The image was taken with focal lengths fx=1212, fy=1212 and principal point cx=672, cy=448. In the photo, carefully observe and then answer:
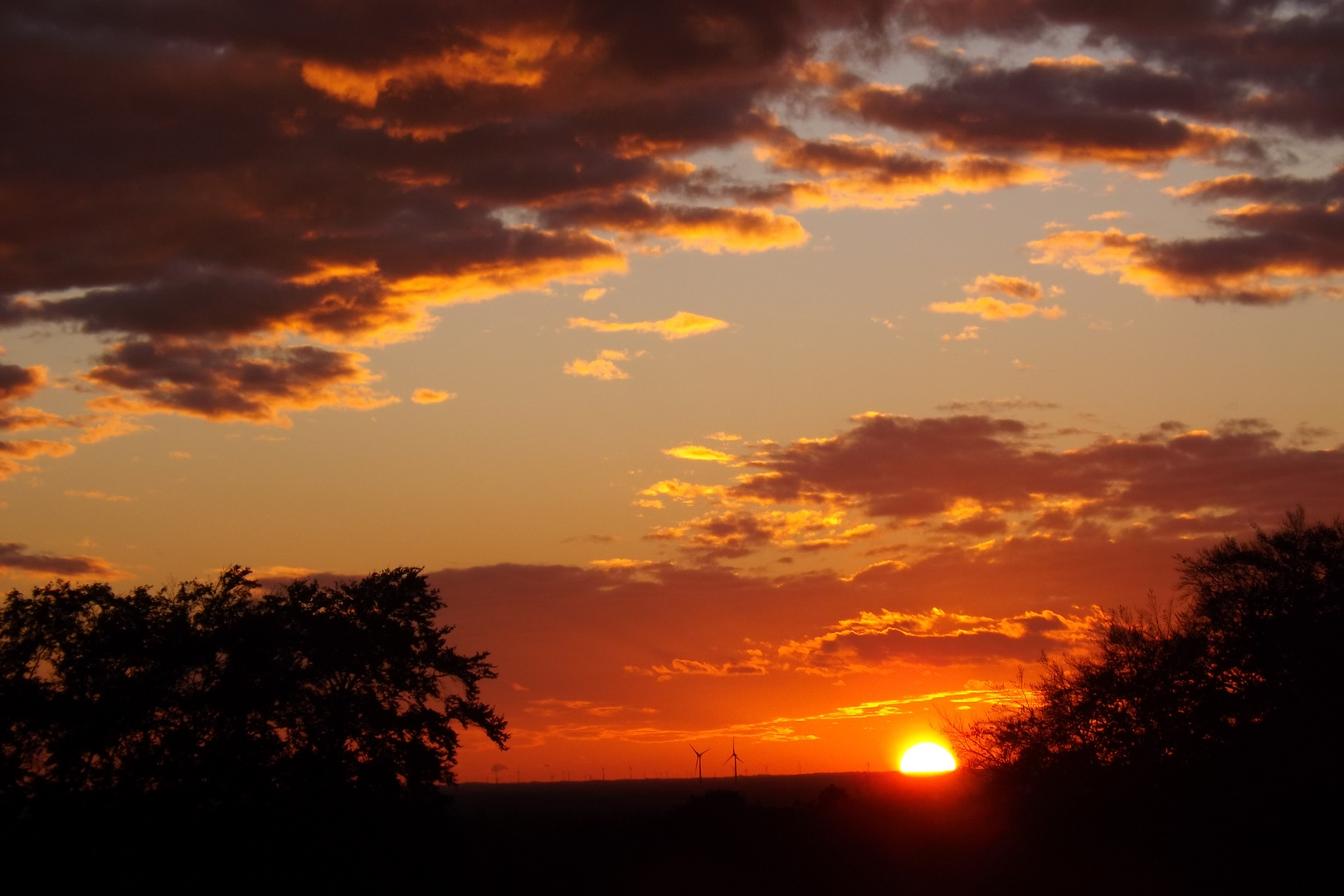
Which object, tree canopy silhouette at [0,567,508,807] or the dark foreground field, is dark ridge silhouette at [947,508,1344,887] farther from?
tree canopy silhouette at [0,567,508,807]

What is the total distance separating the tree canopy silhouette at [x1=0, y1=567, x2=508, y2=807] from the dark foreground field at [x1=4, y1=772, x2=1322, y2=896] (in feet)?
7.56

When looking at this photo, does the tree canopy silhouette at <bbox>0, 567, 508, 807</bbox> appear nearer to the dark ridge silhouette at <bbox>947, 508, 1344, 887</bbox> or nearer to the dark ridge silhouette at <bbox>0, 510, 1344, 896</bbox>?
the dark ridge silhouette at <bbox>0, 510, 1344, 896</bbox>

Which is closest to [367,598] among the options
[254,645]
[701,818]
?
[254,645]

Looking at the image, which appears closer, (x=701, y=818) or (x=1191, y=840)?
(x=1191, y=840)

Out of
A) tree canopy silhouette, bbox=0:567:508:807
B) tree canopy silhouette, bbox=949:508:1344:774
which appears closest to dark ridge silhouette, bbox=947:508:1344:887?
tree canopy silhouette, bbox=949:508:1344:774

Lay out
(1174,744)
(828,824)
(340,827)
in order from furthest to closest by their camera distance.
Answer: (828,824)
(1174,744)
(340,827)

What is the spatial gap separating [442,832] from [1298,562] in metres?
36.7

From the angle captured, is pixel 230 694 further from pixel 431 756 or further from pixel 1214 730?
pixel 1214 730

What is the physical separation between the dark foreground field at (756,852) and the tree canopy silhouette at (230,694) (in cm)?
230

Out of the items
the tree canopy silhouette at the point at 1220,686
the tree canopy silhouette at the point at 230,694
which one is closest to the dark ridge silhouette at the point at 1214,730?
the tree canopy silhouette at the point at 1220,686

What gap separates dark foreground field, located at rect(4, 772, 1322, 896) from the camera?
42281mm

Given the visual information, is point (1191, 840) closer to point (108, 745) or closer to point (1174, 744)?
point (1174, 744)

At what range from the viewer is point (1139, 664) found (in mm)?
51438

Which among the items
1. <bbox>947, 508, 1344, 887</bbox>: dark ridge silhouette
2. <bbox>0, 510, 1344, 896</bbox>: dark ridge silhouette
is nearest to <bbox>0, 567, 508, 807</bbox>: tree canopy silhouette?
<bbox>0, 510, 1344, 896</bbox>: dark ridge silhouette
